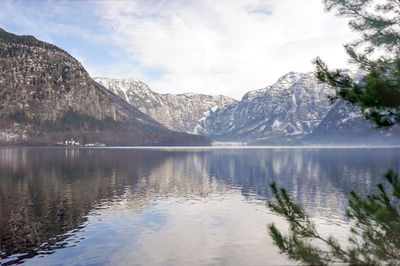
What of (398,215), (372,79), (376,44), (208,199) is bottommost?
(208,199)

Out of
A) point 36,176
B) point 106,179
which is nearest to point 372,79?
point 106,179

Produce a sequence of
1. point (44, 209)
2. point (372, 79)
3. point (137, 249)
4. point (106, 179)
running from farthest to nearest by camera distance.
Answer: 1. point (106, 179)
2. point (44, 209)
3. point (137, 249)
4. point (372, 79)

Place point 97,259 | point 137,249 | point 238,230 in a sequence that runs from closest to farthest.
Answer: point 97,259
point 137,249
point 238,230

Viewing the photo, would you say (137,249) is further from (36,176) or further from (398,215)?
(36,176)

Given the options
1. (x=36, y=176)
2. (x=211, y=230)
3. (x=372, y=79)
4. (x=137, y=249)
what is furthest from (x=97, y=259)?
(x=36, y=176)

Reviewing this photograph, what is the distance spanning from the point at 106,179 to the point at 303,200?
57779mm

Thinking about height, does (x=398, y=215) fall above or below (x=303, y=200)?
above

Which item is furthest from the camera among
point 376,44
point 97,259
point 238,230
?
point 238,230

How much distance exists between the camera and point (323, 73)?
17.3 m

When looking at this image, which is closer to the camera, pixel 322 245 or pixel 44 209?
pixel 322 245

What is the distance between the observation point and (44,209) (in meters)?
60.7

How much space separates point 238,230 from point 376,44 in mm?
36356

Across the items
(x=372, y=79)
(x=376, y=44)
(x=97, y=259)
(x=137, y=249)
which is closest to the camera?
(x=372, y=79)

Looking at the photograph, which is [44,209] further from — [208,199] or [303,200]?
[303,200]
